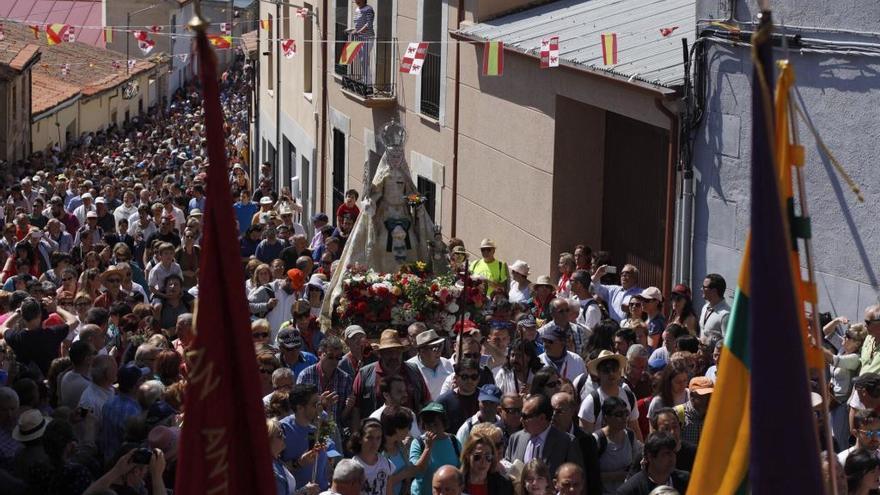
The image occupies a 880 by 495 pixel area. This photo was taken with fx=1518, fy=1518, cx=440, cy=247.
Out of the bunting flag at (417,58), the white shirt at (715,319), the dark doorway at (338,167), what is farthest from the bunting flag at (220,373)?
the dark doorway at (338,167)

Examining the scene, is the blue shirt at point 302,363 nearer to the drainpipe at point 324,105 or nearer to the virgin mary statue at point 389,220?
the virgin mary statue at point 389,220

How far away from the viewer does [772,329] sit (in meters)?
4.50

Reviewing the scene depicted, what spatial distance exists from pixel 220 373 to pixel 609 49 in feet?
32.8

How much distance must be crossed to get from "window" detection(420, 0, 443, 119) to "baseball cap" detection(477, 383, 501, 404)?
451 inches

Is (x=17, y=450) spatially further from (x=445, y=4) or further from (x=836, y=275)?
(x=445, y=4)

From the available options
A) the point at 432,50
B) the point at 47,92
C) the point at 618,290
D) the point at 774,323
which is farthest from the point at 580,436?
the point at 47,92

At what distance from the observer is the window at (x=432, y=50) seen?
2012cm

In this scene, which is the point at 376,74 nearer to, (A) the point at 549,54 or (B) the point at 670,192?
(A) the point at 549,54

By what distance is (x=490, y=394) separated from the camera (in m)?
8.75

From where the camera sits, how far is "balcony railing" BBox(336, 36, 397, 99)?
22.1 meters

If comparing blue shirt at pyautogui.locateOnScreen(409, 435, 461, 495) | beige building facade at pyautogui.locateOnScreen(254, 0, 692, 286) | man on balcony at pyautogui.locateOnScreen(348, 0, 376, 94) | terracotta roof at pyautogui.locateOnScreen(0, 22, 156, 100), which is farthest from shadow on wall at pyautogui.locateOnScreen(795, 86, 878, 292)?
terracotta roof at pyautogui.locateOnScreen(0, 22, 156, 100)

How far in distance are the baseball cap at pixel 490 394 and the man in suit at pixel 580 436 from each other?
53 cm

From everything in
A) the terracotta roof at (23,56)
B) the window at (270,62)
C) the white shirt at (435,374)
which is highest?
the white shirt at (435,374)

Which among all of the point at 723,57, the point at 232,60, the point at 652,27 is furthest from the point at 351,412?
the point at 232,60
